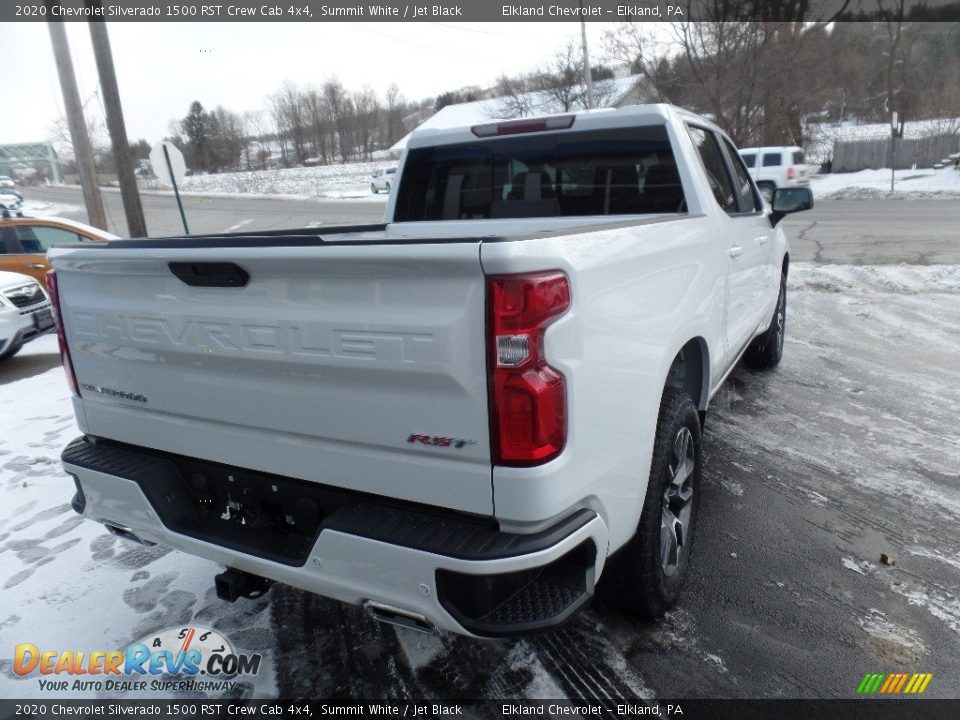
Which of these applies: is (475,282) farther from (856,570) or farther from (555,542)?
(856,570)

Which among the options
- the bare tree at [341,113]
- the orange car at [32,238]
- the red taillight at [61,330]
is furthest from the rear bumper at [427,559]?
the bare tree at [341,113]

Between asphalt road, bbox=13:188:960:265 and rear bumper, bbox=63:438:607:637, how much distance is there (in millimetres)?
11185

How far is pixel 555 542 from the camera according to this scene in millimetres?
1774

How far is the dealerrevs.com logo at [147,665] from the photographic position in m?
2.49

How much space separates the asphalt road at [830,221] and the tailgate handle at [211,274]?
37.7 feet

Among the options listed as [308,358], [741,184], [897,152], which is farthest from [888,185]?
[308,358]

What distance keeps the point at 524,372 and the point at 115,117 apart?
11.4 metres

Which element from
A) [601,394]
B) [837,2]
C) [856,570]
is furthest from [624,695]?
[837,2]

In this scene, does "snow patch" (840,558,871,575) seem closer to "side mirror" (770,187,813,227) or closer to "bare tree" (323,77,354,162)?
"side mirror" (770,187,813,227)

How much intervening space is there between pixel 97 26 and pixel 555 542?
39.6 feet

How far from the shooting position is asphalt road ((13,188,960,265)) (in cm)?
1195

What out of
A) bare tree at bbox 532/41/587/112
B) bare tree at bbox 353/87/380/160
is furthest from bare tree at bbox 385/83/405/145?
bare tree at bbox 532/41/587/112

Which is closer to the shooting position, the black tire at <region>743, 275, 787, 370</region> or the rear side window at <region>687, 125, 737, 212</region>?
the rear side window at <region>687, 125, 737, 212</region>

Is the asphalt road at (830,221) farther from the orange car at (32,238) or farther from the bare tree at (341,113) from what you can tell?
the bare tree at (341,113)
